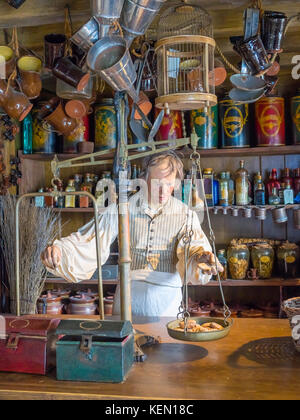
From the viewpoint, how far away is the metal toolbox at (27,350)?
1.52m

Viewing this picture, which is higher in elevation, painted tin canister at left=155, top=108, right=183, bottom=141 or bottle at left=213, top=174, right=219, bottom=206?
painted tin canister at left=155, top=108, right=183, bottom=141

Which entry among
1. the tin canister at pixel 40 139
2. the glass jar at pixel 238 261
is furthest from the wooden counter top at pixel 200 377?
the tin canister at pixel 40 139

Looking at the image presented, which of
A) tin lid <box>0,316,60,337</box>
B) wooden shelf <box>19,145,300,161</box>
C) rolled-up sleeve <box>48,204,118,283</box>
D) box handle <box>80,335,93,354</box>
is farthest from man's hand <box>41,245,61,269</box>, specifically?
wooden shelf <box>19,145,300,161</box>

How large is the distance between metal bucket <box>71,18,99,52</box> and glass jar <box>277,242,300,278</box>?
2164mm

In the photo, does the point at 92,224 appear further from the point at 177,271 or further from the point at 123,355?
the point at 123,355

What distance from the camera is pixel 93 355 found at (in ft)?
4.77

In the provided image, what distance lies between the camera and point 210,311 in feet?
12.2

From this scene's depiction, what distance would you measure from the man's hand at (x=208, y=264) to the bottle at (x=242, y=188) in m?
1.82

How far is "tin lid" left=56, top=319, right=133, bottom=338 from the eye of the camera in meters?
1.48

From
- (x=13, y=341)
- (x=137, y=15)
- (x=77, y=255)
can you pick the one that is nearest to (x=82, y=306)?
(x=77, y=255)

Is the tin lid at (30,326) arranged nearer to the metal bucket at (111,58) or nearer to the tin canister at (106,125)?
the metal bucket at (111,58)

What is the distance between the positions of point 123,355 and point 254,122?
264cm

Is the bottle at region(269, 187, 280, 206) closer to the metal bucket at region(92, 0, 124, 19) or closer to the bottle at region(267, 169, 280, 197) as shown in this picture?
the bottle at region(267, 169, 280, 197)
